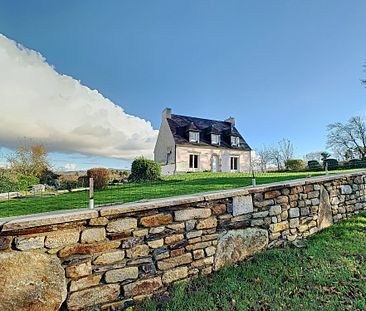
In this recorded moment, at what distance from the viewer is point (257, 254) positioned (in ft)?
10.6

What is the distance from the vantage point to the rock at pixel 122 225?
2.35 meters

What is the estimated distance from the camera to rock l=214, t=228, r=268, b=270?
2.99 metres

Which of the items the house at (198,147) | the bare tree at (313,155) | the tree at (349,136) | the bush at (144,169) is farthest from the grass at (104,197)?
the tree at (349,136)

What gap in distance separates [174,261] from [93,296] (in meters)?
0.91

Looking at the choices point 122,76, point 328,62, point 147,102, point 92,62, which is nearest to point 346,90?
point 328,62

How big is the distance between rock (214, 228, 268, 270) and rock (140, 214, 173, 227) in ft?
2.77

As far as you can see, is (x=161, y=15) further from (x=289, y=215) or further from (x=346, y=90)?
(x=346, y=90)

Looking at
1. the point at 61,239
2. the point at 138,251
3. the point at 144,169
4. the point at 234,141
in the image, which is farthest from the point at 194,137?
the point at 61,239

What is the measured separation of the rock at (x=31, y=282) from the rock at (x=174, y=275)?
105cm

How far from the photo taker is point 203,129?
20.9 m

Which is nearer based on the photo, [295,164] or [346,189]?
[346,189]

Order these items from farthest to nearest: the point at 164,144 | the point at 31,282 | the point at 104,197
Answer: the point at 164,144 < the point at 104,197 < the point at 31,282

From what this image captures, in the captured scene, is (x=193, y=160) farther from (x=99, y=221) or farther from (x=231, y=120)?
(x=99, y=221)

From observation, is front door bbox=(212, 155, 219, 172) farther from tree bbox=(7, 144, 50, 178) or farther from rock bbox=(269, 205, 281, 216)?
rock bbox=(269, 205, 281, 216)
